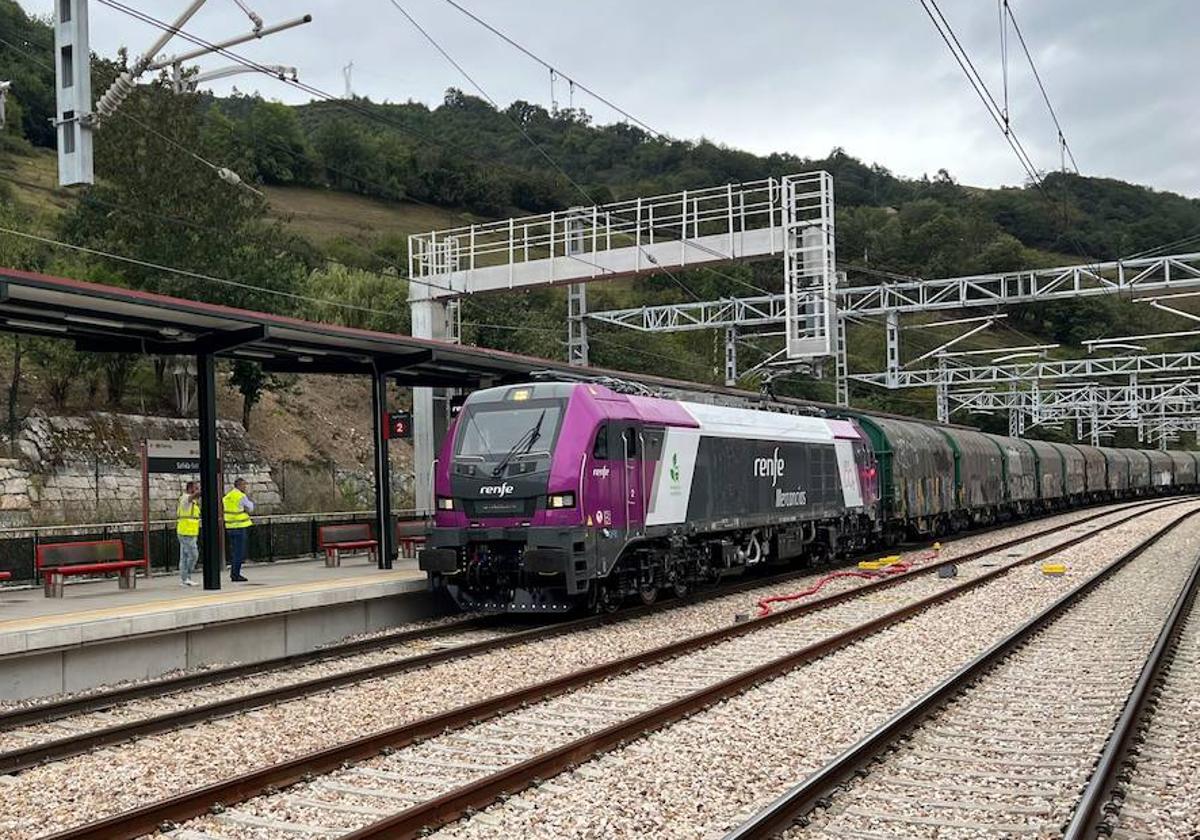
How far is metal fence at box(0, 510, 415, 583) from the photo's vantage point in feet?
54.4

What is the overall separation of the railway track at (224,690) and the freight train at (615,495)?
30.2 inches

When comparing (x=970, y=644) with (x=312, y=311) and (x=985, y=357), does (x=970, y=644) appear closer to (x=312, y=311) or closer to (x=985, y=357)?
(x=312, y=311)

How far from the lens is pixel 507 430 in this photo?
49.6ft

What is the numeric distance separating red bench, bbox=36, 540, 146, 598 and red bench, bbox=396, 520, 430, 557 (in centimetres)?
606

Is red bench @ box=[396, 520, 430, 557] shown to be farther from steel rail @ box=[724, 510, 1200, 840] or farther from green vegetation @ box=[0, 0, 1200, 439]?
steel rail @ box=[724, 510, 1200, 840]

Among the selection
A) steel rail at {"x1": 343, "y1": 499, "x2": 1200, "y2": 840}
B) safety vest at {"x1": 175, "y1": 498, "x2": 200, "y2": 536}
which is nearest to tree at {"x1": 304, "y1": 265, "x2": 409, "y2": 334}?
safety vest at {"x1": 175, "y1": 498, "x2": 200, "y2": 536}

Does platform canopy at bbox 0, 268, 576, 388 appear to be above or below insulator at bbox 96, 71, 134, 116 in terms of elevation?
below

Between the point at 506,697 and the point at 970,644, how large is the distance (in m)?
6.04

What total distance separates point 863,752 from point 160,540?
13791 mm

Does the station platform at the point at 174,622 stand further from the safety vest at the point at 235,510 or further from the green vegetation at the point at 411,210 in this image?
the green vegetation at the point at 411,210

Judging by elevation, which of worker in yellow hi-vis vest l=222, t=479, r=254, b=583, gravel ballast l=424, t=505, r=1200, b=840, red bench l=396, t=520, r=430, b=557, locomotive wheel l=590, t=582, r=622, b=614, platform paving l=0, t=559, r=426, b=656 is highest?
worker in yellow hi-vis vest l=222, t=479, r=254, b=583

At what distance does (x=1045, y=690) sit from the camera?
10.6 m

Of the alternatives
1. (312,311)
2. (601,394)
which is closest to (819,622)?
(601,394)

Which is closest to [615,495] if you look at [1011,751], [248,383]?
[1011,751]
